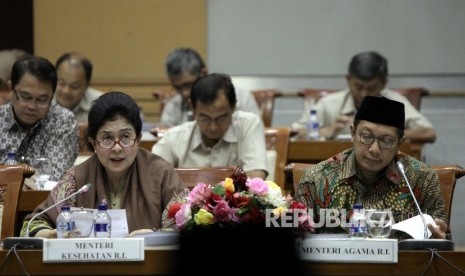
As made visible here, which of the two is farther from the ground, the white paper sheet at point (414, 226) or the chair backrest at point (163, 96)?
the chair backrest at point (163, 96)

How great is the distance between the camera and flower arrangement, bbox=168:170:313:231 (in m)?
2.83

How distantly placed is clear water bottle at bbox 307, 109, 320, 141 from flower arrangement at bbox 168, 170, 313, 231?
2.91 meters

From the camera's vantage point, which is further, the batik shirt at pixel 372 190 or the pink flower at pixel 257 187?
the batik shirt at pixel 372 190

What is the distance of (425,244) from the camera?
2889mm

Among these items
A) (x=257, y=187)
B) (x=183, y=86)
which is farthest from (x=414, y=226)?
(x=183, y=86)

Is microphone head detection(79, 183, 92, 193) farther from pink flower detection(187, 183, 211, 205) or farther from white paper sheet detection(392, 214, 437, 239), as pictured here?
white paper sheet detection(392, 214, 437, 239)

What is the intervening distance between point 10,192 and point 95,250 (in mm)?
919

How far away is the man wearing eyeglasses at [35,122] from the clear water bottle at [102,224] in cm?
141

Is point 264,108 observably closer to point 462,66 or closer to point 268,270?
point 462,66

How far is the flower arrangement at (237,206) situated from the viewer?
2834mm

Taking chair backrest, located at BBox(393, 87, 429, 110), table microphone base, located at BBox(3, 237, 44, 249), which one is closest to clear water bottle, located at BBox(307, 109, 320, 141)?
chair backrest, located at BBox(393, 87, 429, 110)

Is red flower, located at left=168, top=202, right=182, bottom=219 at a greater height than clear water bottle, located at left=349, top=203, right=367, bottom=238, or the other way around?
red flower, located at left=168, top=202, right=182, bottom=219

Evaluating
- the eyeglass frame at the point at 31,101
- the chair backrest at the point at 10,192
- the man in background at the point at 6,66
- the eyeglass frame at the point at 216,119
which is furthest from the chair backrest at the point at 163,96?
the chair backrest at the point at 10,192

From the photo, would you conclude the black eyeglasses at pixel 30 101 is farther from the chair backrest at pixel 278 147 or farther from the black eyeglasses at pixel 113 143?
the chair backrest at pixel 278 147
